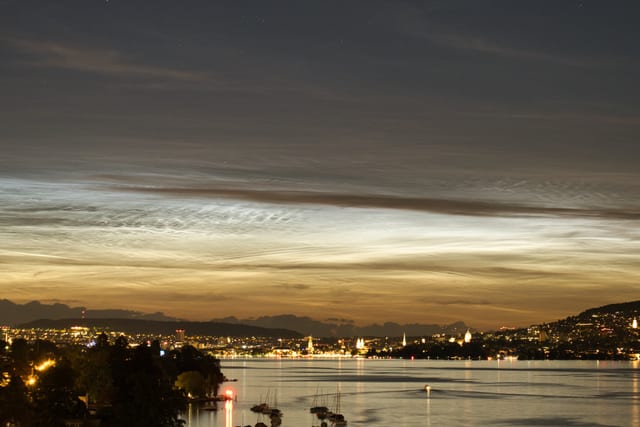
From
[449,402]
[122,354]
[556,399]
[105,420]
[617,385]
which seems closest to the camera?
[105,420]

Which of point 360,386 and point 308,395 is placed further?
point 360,386

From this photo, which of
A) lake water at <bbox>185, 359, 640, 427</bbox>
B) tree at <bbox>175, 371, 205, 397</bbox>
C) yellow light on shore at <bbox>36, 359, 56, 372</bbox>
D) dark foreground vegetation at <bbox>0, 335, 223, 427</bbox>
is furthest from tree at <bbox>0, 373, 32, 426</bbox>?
tree at <bbox>175, 371, 205, 397</bbox>

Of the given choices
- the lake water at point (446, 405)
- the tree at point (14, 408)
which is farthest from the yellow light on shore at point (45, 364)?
the tree at point (14, 408)

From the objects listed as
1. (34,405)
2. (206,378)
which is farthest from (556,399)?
(34,405)

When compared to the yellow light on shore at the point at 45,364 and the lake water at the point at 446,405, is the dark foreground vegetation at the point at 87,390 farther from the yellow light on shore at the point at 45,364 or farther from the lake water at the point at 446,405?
the lake water at the point at 446,405

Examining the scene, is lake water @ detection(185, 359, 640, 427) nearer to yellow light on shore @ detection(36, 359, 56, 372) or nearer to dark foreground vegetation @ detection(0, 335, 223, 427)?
dark foreground vegetation @ detection(0, 335, 223, 427)

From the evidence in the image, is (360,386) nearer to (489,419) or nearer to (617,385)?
(617,385)

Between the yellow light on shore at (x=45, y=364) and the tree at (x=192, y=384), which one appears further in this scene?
the tree at (x=192, y=384)

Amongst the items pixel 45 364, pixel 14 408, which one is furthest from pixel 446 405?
pixel 14 408

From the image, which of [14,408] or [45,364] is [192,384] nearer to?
[45,364]
